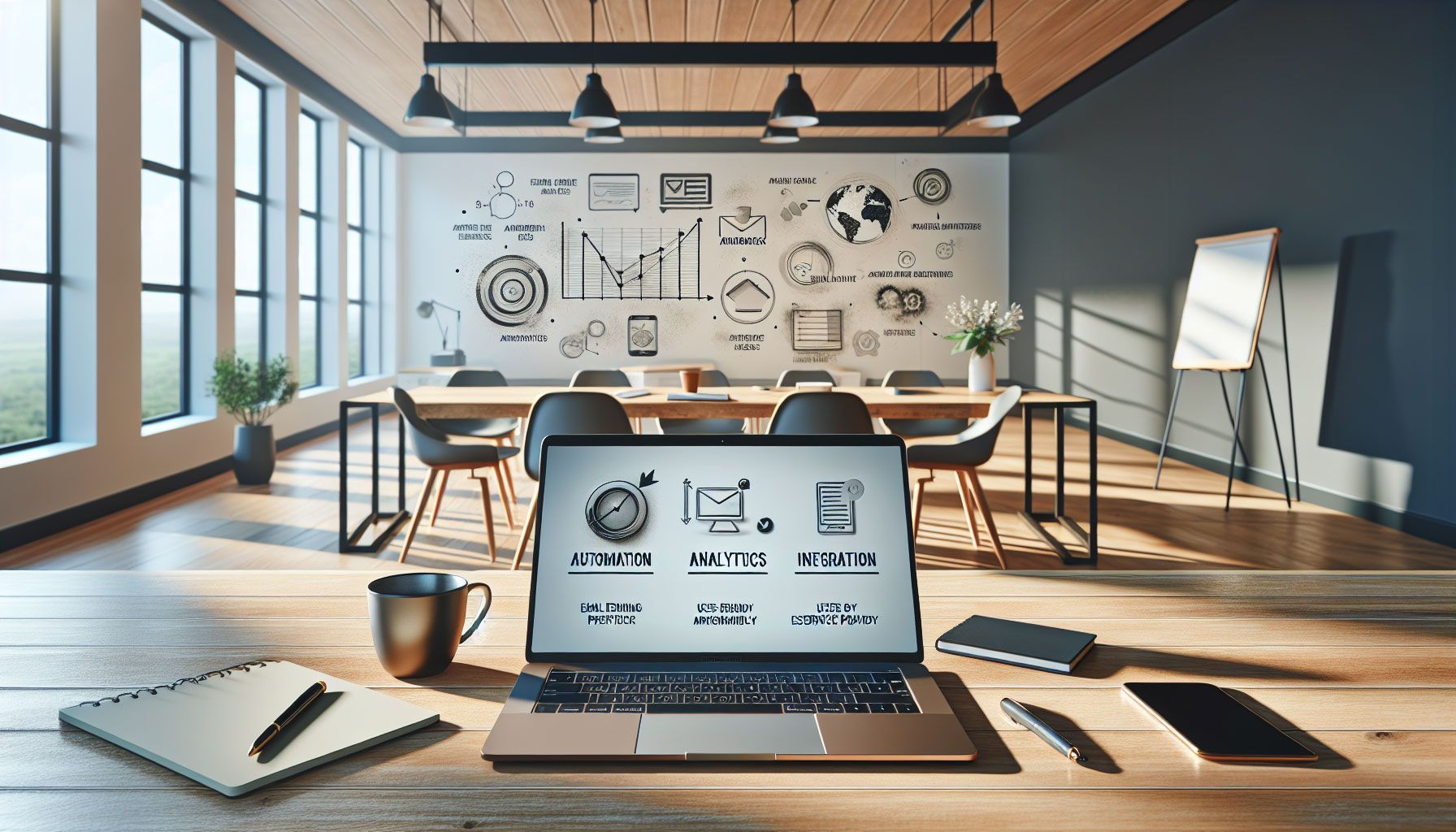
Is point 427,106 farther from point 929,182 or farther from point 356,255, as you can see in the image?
point 929,182

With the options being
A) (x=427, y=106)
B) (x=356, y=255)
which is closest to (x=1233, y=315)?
(x=427, y=106)

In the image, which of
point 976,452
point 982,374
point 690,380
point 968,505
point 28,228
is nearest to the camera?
point 976,452

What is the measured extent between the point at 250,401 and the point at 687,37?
156 inches

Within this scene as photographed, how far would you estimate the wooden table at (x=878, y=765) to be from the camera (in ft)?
2.17

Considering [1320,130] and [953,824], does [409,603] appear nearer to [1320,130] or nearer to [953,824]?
[953,824]

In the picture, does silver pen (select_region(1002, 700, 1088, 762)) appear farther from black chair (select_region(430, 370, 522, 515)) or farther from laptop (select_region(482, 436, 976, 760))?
black chair (select_region(430, 370, 522, 515))

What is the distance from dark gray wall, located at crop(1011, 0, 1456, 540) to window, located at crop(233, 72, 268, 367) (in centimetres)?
686

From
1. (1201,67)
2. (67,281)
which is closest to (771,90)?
(1201,67)

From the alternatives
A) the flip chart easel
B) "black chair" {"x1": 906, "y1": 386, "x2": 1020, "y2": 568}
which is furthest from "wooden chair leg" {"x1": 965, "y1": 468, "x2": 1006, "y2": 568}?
the flip chart easel

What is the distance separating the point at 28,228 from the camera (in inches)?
190

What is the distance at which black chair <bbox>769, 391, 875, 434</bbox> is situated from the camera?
3887mm

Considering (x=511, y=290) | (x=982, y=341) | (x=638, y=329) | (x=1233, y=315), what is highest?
(x=511, y=290)

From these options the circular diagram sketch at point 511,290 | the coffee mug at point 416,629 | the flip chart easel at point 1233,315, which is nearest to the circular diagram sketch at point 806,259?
the circular diagram sketch at point 511,290

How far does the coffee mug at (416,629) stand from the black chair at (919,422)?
4.69 metres
